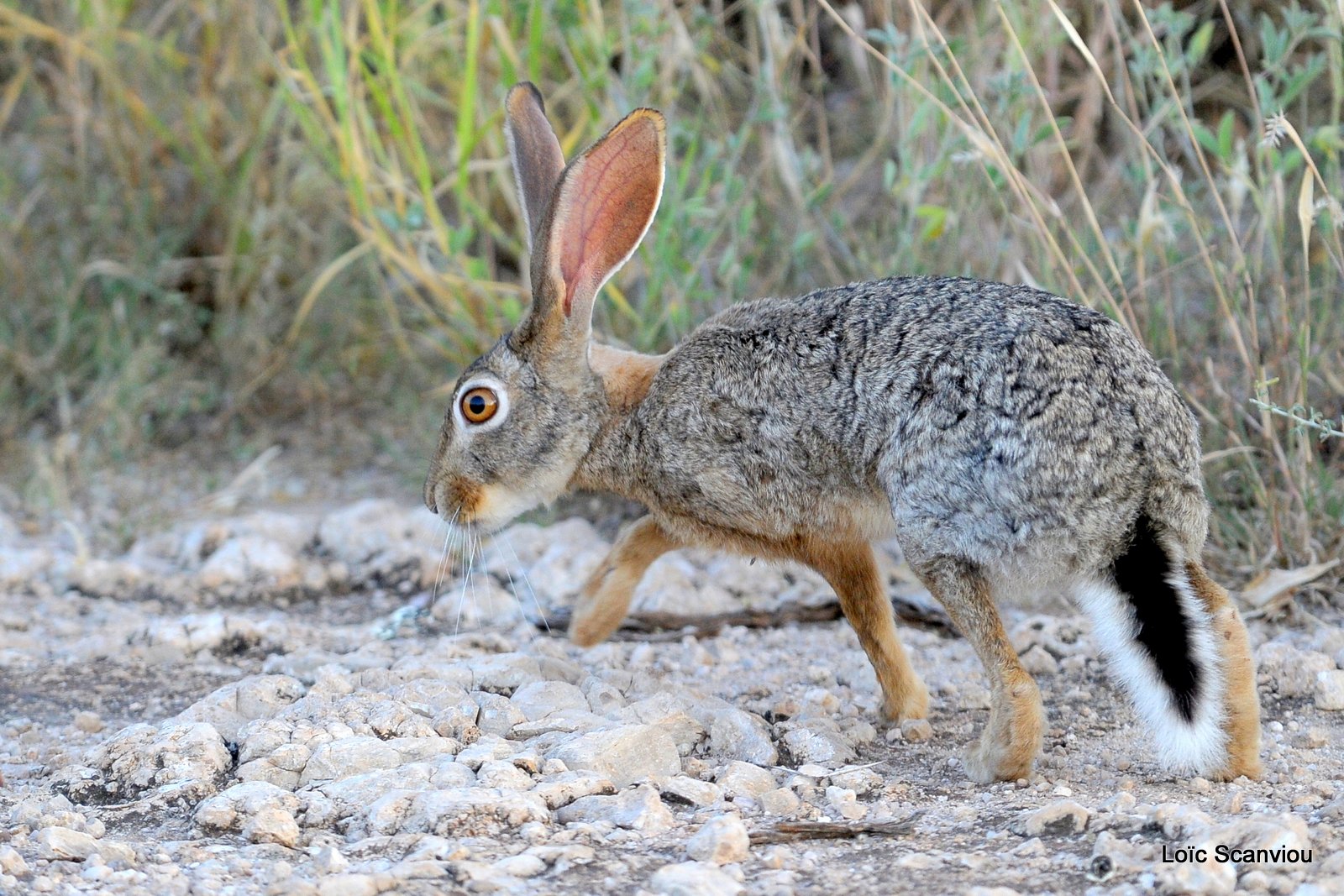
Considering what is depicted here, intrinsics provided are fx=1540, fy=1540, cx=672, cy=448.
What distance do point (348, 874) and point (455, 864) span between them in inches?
7.2

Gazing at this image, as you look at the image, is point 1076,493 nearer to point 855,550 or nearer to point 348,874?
point 855,550

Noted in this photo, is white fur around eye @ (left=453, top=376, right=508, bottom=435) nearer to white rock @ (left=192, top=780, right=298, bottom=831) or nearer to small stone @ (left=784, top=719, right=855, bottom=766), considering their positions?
small stone @ (left=784, top=719, right=855, bottom=766)

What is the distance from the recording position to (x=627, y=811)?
9.89ft

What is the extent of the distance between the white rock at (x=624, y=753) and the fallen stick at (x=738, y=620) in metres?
1.32

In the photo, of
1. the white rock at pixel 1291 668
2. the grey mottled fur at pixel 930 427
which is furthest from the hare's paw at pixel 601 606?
the white rock at pixel 1291 668

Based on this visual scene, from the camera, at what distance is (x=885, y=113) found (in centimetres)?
556

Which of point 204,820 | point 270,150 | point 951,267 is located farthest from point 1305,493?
point 270,150

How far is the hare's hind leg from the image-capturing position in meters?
3.85

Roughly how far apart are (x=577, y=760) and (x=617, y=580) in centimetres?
95

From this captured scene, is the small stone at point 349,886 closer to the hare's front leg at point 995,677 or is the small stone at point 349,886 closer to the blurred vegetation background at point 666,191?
the hare's front leg at point 995,677

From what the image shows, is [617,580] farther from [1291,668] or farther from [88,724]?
[1291,668]

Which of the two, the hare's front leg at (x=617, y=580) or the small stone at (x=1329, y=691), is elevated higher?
the hare's front leg at (x=617, y=580)

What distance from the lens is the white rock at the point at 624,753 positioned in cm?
323

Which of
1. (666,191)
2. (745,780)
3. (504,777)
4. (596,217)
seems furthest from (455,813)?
(666,191)
